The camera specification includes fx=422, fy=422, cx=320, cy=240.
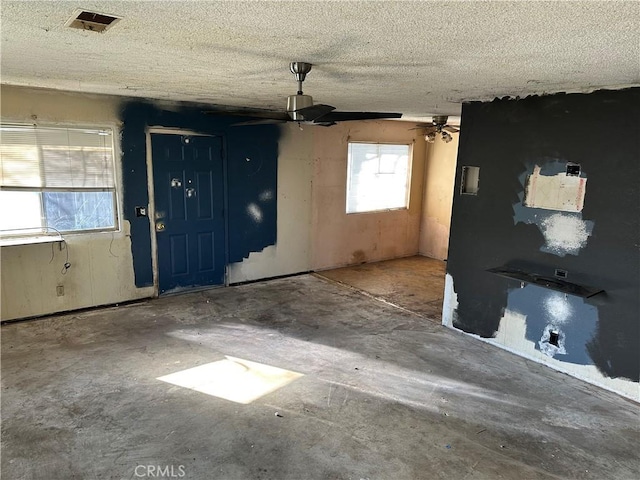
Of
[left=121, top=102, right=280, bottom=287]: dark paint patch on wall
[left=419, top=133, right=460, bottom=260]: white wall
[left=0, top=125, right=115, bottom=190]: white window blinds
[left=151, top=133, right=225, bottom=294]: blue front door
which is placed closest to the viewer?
[left=0, top=125, right=115, bottom=190]: white window blinds

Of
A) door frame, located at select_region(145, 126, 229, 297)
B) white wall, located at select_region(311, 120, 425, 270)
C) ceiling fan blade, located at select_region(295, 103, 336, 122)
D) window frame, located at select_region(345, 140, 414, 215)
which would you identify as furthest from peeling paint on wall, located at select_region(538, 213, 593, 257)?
door frame, located at select_region(145, 126, 229, 297)

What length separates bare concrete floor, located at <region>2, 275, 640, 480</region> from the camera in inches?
96.5

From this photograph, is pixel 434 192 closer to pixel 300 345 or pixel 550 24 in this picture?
pixel 300 345

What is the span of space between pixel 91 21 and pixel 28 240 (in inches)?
128

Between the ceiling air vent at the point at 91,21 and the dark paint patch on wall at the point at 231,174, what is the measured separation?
9.38ft

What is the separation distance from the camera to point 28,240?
4270 mm

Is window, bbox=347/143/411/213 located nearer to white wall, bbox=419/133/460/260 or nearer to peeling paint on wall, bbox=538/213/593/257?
white wall, bbox=419/133/460/260

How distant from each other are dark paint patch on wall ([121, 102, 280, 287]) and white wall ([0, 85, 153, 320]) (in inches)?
5.2

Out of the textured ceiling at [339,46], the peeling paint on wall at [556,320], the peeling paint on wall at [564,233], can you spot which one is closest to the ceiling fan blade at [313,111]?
the textured ceiling at [339,46]

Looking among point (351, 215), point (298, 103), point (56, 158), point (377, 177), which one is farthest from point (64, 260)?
point (377, 177)

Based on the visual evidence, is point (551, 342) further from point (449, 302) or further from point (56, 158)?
point (56, 158)

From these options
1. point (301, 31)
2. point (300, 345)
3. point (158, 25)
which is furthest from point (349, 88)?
point (300, 345)

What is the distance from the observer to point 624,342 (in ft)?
10.6

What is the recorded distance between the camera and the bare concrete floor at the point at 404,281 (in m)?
5.26
